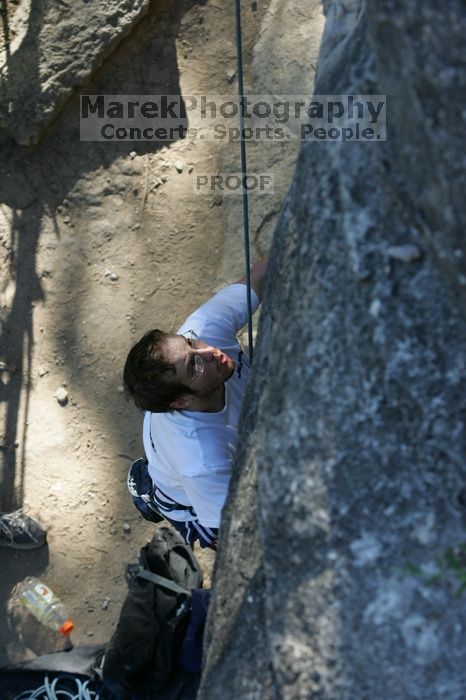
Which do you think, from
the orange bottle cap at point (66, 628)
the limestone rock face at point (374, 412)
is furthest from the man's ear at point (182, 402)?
the orange bottle cap at point (66, 628)

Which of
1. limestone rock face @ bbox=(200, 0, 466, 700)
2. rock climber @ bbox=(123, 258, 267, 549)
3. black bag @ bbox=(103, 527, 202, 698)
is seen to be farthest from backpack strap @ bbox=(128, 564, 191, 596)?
limestone rock face @ bbox=(200, 0, 466, 700)

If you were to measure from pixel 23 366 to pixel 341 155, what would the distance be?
8.98ft

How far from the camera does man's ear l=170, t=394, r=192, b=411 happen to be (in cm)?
244

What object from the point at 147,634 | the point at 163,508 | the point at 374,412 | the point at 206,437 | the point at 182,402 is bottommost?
the point at 147,634

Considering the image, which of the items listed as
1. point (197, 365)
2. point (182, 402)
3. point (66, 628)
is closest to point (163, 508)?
point (182, 402)

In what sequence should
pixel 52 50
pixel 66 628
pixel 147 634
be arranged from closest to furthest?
pixel 147 634, pixel 66 628, pixel 52 50

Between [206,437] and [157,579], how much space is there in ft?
2.56

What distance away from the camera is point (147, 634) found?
111 inches

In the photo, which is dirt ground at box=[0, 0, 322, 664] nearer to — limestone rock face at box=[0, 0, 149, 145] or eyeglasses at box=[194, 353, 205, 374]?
limestone rock face at box=[0, 0, 149, 145]

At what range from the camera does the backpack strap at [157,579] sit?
2860mm

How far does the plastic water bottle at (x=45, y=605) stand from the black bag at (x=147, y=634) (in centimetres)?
67

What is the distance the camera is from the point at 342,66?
5.69 ft

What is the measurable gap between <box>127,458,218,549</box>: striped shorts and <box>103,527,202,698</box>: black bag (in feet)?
0.75

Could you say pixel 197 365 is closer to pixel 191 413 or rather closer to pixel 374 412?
pixel 191 413
